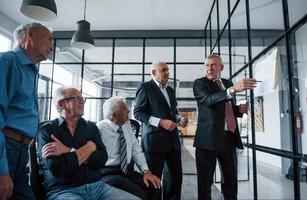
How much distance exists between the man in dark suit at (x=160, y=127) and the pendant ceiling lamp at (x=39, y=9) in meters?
1.17

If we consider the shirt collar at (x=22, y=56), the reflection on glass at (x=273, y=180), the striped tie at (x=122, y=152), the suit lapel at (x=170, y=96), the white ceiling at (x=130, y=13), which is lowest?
the reflection on glass at (x=273, y=180)

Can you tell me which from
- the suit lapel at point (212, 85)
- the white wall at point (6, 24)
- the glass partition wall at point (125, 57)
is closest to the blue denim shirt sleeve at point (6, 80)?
the suit lapel at point (212, 85)

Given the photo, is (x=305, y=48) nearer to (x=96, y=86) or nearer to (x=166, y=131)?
(x=166, y=131)

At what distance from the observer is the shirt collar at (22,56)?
1.27 m

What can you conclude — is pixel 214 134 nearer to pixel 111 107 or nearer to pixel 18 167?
pixel 111 107

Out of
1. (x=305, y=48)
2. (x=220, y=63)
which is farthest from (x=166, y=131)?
(x=305, y=48)

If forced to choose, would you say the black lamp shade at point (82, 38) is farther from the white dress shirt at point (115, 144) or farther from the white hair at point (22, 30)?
the white hair at point (22, 30)

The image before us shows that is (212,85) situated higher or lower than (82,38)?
lower

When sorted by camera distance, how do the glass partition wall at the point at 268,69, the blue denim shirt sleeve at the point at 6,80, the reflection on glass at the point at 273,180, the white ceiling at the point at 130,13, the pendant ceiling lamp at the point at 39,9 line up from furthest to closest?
the white ceiling at the point at 130,13 < the reflection on glass at the point at 273,180 < the pendant ceiling lamp at the point at 39,9 < the glass partition wall at the point at 268,69 < the blue denim shirt sleeve at the point at 6,80

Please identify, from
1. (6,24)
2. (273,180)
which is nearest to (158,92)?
(273,180)

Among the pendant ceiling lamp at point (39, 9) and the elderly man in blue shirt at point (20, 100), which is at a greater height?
the pendant ceiling lamp at point (39, 9)

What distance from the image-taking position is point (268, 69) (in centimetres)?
190

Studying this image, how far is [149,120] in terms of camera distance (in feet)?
7.14

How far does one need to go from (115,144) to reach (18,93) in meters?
0.86
